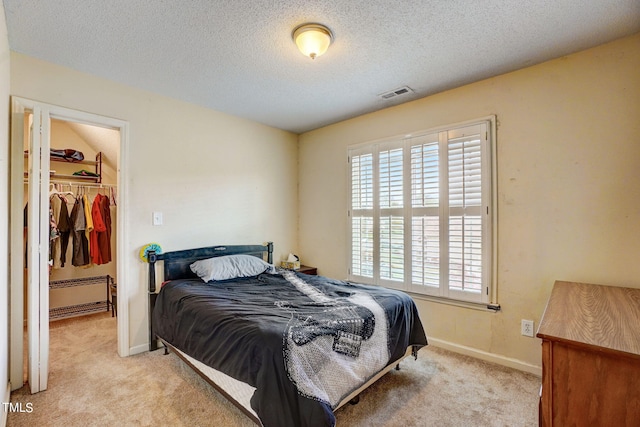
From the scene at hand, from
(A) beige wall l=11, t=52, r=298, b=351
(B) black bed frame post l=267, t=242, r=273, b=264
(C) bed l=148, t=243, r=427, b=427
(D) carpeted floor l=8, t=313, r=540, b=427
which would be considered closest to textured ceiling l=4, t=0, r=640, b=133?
(A) beige wall l=11, t=52, r=298, b=351

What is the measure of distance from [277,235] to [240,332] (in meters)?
2.37

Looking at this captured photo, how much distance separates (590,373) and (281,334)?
1.28 meters

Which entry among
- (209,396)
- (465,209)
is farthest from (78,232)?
(465,209)

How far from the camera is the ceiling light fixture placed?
1930mm

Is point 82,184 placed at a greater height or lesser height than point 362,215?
greater

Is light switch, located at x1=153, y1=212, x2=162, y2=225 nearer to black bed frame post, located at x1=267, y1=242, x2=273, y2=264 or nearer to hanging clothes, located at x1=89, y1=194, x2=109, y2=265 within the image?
black bed frame post, located at x1=267, y1=242, x2=273, y2=264

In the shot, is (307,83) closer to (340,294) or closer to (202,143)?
(202,143)

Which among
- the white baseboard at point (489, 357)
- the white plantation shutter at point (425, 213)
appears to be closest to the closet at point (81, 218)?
the white plantation shutter at point (425, 213)

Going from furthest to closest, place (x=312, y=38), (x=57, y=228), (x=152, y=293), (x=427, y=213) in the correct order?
(x=57, y=228), (x=427, y=213), (x=152, y=293), (x=312, y=38)

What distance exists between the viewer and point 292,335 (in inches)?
62.7

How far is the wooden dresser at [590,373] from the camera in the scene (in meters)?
1.04

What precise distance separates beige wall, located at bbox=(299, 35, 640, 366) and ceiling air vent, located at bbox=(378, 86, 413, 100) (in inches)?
11.2

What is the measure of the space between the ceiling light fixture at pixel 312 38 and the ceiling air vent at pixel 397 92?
108 centimetres

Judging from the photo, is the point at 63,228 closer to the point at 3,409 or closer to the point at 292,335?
the point at 3,409
